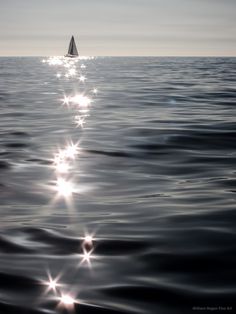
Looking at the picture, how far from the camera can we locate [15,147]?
11.0 meters

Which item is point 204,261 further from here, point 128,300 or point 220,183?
point 220,183

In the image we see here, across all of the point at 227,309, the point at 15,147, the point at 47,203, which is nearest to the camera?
the point at 227,309

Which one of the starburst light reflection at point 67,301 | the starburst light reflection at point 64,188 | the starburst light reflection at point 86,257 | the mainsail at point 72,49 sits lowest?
the starburst light reflection at point 67,301

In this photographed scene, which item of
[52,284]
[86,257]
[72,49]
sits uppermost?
[72,49]

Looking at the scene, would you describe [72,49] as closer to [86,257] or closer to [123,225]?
[123,225]

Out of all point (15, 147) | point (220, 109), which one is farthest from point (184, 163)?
point (220, 109)

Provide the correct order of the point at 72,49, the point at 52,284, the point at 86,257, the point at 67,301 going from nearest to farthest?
the point at 67,301, the point at 52,284, the point at 86,257, the point at 72,49

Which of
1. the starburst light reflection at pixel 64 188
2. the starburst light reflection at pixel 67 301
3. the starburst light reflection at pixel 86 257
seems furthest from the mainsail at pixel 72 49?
the starburst light reflection at pixel 67 301

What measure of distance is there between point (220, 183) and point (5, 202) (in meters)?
3.43

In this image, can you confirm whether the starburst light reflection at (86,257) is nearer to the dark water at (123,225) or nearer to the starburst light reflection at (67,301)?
the dark water at (123,225)

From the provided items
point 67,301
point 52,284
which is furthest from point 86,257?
point 67,301

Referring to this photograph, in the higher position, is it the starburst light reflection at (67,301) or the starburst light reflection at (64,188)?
the starburst light reflection at (64,188)

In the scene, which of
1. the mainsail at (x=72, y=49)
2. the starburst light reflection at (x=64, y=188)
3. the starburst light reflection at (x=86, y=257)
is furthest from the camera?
the mainsail at (x=72, y=49)

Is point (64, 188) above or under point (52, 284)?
above
